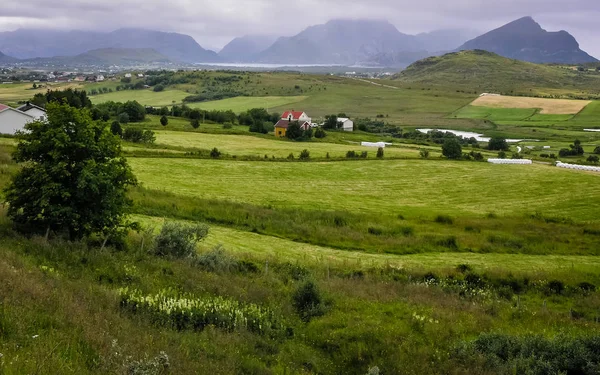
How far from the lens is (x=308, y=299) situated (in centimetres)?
1455

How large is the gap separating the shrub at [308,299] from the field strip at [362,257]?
7595mm

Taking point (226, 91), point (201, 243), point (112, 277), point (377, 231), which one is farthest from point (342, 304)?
point (226, 91)

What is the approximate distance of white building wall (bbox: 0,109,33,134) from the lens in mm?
64125

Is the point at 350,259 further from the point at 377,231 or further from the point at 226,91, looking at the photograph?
the point at 226,91

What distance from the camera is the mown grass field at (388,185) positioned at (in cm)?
3925

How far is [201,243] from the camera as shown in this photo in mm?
23984

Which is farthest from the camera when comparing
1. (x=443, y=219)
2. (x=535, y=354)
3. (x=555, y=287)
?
(x=443, y=219)

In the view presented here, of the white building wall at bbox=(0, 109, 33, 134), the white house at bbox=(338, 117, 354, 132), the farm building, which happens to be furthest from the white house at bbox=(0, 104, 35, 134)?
the white house at bbox=(338, 117, 354, 132)

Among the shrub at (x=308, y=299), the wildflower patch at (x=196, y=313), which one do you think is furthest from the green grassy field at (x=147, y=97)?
the wildflower patch at (x=196, y=313)

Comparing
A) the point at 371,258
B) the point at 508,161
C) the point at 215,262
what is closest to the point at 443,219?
the point at 371,258

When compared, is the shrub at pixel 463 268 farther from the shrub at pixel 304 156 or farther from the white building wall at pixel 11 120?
the white building wall at pixel 11 120

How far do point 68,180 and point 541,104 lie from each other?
156 m

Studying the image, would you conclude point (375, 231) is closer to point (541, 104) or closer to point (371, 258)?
point (371, 258)

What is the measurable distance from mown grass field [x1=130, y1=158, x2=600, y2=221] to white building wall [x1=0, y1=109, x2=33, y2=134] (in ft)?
87.5
